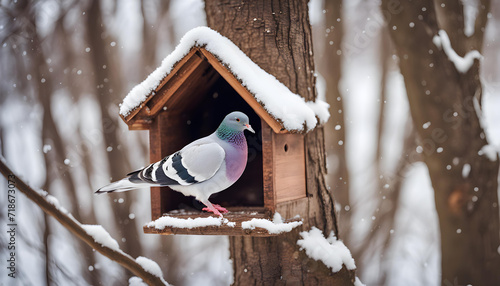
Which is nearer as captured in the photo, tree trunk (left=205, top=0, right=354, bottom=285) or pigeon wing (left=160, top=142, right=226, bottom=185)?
pigeon wing (left=160, top=142, right=226, bottom=185)

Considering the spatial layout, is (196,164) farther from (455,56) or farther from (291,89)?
(455,56)

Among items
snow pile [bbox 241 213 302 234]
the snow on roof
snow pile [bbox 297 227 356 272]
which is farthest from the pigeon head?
snow pile [bbox 297 227 356 272]

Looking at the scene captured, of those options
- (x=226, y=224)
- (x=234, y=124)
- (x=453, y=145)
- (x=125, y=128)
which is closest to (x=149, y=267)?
(x=226, y=224)

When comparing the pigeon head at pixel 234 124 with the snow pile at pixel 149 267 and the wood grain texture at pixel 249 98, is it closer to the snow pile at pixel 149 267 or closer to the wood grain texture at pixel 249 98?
the wood grain texture at pixel 249 98

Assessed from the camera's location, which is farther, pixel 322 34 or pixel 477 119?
pixel 322 34

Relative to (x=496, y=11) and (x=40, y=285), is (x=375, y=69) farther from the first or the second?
(x=40, y=285)

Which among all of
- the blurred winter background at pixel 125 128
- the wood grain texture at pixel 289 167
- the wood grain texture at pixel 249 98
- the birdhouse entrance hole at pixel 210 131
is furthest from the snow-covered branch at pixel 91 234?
the blurred winter background at pixel 125 128

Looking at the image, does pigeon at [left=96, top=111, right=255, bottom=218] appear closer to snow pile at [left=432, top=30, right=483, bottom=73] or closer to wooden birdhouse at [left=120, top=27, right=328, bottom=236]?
wooden birdhouse at [left=120, top=27, right=328, bottom=236]

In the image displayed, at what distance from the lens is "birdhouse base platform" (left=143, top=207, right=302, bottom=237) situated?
2221mm

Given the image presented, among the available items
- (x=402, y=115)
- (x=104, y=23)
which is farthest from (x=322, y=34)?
(x=104, y=23)

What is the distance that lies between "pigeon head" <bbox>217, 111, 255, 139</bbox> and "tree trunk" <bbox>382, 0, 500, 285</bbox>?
5.48 ft

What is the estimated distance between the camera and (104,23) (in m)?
6.09

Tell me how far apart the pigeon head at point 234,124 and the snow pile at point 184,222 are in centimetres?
42

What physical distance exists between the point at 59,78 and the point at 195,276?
3.20m
